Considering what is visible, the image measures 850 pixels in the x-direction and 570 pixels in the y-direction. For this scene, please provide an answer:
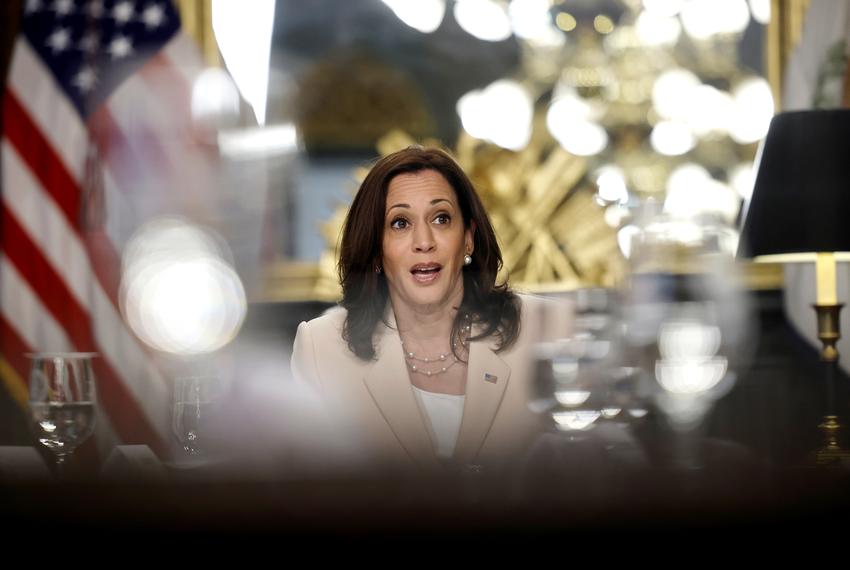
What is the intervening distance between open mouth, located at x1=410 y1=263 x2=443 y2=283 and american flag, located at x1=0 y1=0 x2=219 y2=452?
8.64 feet

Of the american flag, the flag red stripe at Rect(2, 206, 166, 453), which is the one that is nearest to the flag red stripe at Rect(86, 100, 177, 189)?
the american flag

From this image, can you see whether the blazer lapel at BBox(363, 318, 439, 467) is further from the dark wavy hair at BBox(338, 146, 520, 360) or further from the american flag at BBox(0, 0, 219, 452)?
the american flag at BBox(0, 0, 219, 452)

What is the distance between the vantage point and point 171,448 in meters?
1.25

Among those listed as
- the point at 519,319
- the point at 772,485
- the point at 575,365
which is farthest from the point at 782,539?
the point at 519,319

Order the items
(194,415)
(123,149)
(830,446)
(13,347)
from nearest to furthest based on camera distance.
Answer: (194,415)
(830,446)
(13,347)
(123,149)

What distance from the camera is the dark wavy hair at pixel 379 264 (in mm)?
1922

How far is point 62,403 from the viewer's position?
128cm

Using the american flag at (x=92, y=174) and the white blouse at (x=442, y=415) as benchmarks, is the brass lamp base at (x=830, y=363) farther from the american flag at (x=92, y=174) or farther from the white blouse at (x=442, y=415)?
the american flag at (x=92, y=174)

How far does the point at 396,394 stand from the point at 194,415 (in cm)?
63

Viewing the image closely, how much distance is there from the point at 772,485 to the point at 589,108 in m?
4.59

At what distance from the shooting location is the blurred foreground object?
76.9 inches

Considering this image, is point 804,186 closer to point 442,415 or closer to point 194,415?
point 442,415

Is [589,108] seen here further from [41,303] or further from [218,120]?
[41,303]

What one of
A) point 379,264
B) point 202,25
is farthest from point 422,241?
point 202,25
